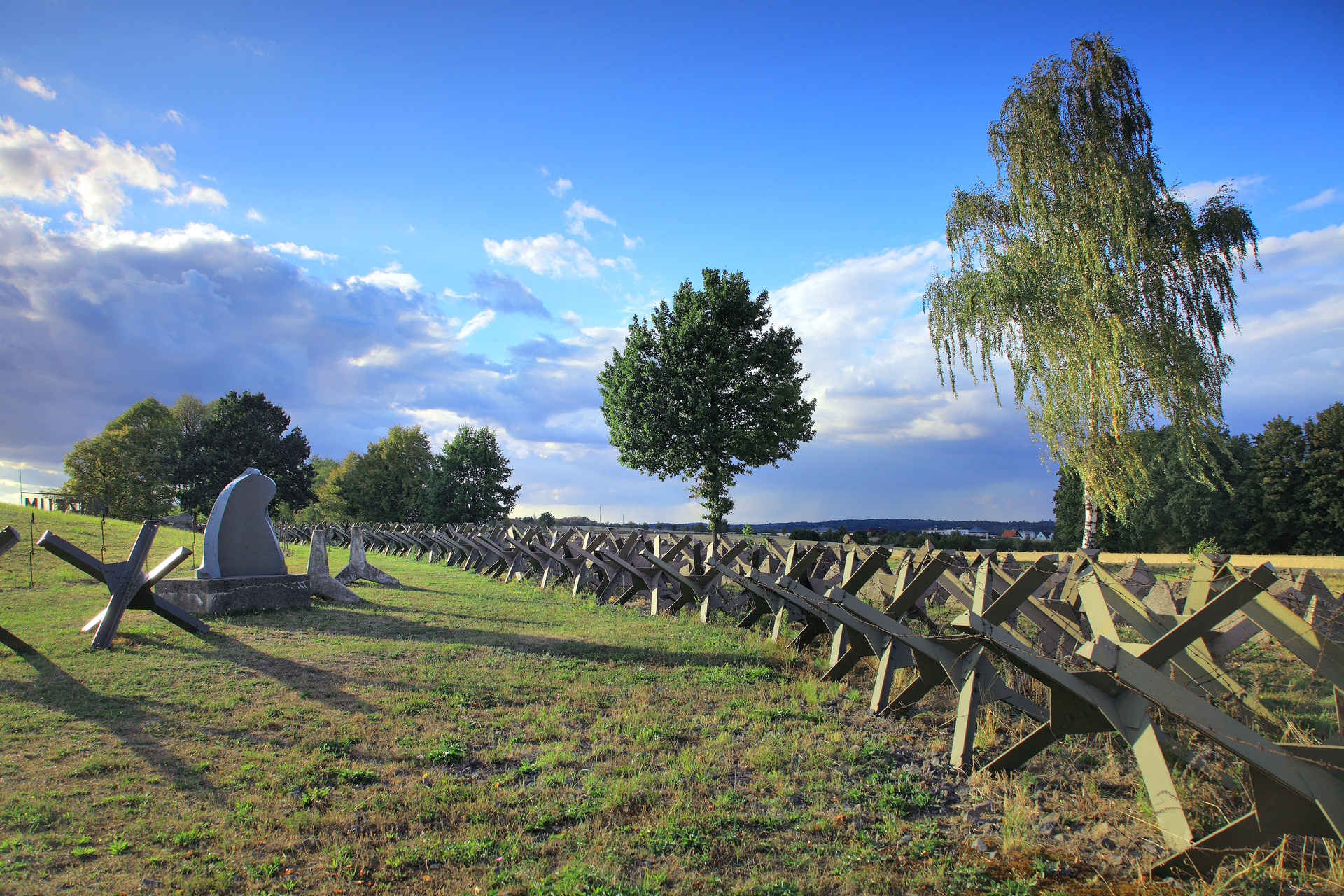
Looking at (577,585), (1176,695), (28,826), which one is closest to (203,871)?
(28,826)

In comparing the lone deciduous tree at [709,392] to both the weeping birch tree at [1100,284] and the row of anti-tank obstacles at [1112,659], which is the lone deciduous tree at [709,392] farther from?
the row of anti-tank obstacles at [1112,659]

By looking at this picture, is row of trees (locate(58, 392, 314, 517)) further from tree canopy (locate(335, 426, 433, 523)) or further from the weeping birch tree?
the weeping birch tree

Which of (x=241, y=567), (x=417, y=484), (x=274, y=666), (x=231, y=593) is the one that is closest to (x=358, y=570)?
(x=241, y=567)

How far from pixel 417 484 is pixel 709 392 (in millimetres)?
41942

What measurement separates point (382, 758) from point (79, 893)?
66.1 inches

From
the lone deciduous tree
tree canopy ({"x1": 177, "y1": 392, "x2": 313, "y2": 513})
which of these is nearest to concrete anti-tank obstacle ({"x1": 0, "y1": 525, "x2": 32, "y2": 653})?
the lone deciduous tree

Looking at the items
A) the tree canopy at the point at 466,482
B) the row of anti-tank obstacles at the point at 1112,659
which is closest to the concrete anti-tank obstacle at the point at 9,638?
the row of anti-tank obstacles at the point at 1112,659

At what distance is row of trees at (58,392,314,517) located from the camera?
46.1m

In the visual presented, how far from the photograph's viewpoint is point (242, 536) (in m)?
10.4

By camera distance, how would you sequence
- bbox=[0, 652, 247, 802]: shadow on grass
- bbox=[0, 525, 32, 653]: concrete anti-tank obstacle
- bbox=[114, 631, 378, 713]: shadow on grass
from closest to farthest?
bbox=[0, 652, 247, 802]: shadow on grass < bbox=[114, 631, 378, 713]: shadow on grass < bbox=[0, 525, 32, 653]: concrete anti-tank obstacle

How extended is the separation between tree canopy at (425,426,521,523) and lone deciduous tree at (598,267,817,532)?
95.1 ft

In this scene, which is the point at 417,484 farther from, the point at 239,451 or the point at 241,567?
the point at 241,567

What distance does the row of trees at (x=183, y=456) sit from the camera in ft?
151

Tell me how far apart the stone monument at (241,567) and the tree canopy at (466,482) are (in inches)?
1575
